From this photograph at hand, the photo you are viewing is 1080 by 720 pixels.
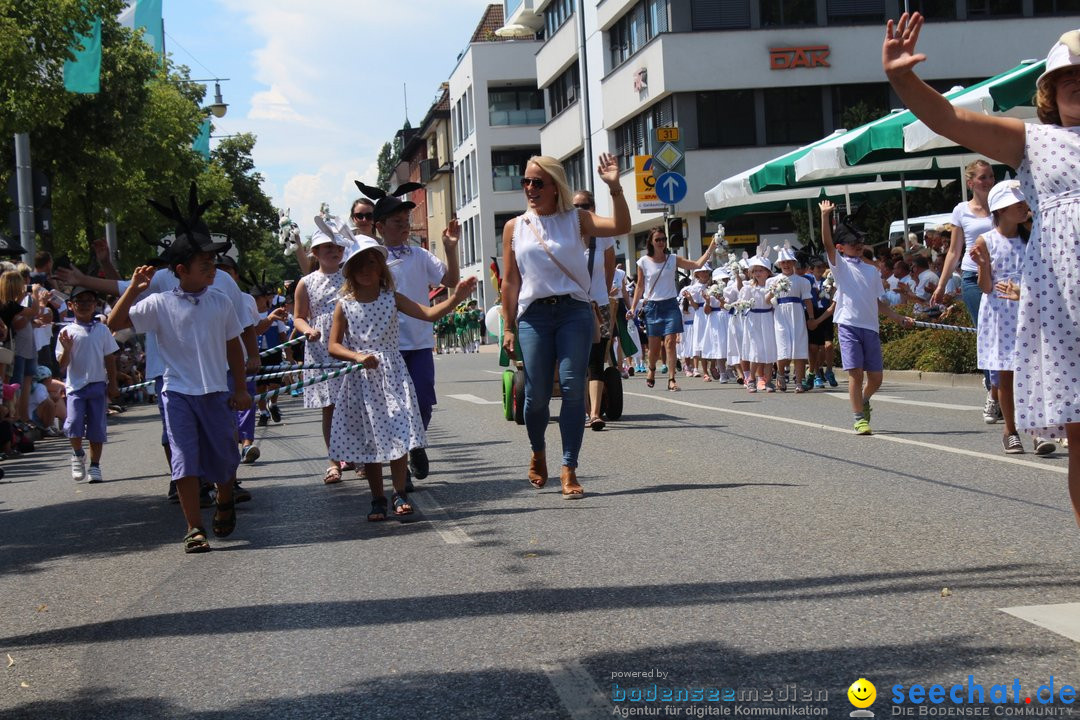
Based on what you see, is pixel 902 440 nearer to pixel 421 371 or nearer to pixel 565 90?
pixel 421 371

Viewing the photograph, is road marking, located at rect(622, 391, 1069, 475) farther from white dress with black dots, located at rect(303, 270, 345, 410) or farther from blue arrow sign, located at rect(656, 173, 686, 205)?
blue arrow sign, located at rect(656, 173, 686, 205)

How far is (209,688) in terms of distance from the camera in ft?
16.1

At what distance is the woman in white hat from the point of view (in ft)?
16.2

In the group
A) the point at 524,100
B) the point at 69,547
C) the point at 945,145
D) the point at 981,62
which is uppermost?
the point at 524,100

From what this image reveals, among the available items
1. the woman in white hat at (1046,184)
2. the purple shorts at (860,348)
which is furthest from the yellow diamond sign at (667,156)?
the woman in white hat at (1046,184)

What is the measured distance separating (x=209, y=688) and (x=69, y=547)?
4186 millimetres

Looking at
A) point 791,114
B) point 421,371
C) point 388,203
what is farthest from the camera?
point 791,114

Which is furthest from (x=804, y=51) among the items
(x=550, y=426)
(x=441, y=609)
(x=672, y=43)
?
(x=441, y=609)

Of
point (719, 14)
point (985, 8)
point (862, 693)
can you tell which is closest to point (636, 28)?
point (719, 14)

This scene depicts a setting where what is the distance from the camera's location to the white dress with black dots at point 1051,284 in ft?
16.3

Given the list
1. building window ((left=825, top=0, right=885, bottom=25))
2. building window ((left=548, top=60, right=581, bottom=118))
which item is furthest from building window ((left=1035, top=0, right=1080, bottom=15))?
building window ((left=548, top=60, right=581, bottom=118))

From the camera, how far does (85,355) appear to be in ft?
42.3

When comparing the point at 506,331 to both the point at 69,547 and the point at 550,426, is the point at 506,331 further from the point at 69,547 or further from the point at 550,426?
the point at 550,426

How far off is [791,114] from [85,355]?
3343 centimetres
